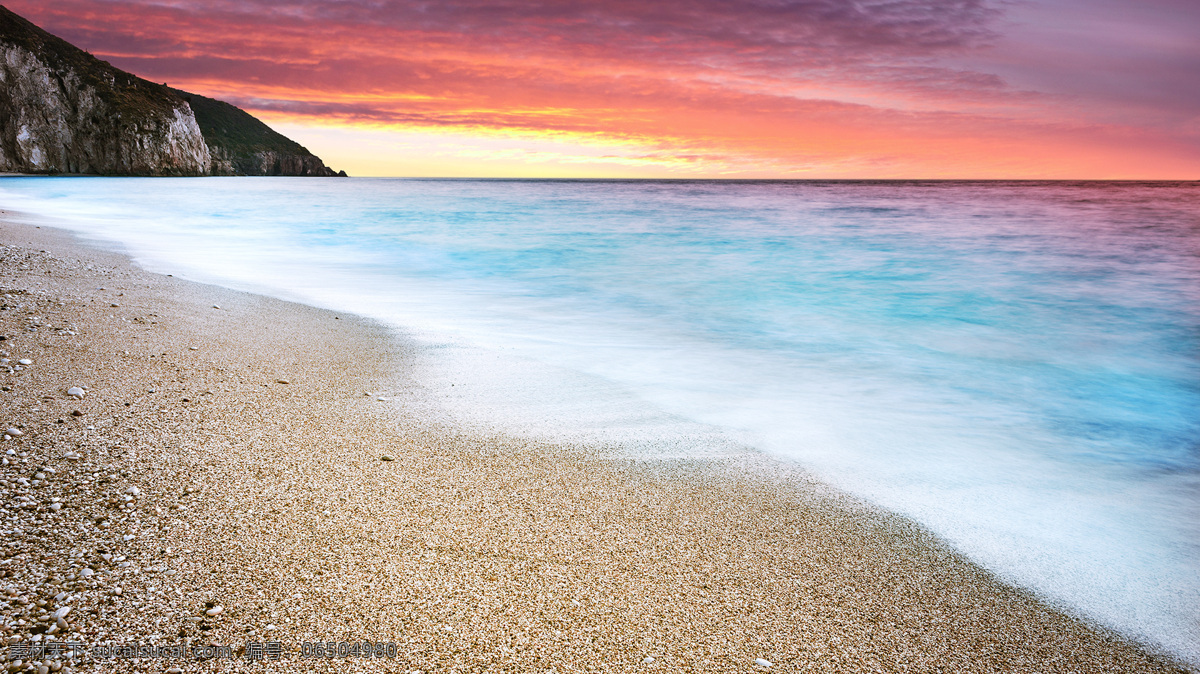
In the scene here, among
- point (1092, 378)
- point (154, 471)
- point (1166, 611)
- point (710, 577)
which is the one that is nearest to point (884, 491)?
point (1166, 611)

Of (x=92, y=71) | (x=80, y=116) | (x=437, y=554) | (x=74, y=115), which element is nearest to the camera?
(x=437, y=554)

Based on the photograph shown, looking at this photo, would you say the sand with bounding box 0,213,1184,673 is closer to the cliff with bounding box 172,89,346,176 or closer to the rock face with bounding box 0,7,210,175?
the rock face with bounding box 0,7,210,175

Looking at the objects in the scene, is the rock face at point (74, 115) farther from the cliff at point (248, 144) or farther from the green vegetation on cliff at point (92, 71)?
the cliff at point (248, 144)

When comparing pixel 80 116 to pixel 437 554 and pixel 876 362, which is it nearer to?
pixel 876 362

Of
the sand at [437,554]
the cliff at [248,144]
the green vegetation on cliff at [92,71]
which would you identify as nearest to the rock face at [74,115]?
the green vegetation on cliff at [92,71]

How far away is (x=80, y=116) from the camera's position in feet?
188

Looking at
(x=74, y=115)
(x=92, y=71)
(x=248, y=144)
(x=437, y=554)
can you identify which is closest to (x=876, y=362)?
(x=437, y=554)

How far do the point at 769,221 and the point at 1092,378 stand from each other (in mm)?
16386

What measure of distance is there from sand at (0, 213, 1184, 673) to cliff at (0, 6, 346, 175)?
72024 millimetres

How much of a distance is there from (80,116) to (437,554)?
76.4 meters

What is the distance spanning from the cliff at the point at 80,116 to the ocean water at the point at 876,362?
191ft

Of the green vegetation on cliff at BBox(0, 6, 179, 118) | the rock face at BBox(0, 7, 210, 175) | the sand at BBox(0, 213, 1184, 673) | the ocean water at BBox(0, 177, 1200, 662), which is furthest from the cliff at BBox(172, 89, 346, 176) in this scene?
the sand at BBox(0, 213, 1184, 673)

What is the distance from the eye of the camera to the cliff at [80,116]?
174ft

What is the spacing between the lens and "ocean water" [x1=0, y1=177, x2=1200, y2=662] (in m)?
2.58
